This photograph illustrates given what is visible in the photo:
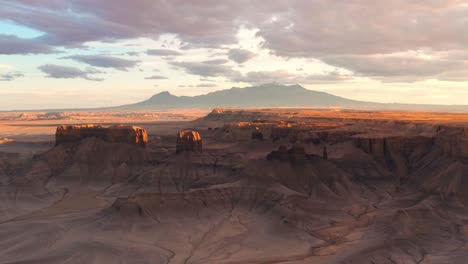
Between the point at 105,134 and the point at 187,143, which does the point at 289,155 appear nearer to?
the point at 187,143

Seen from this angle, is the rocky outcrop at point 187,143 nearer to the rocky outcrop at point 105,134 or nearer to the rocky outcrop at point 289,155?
the rocky outcrop at point 105,134

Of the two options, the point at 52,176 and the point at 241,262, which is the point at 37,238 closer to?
the point at 241,262

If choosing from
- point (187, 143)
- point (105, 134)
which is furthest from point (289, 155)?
point (105, 134)

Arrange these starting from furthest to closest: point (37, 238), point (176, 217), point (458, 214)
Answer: point (458, 214) < point (176, 217) < point (37, 238)

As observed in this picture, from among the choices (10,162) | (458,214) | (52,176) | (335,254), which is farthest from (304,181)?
(10,162)

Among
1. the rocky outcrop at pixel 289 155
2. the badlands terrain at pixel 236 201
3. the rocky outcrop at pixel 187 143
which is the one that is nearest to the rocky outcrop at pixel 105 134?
the badlands terrain at pixel 236 201

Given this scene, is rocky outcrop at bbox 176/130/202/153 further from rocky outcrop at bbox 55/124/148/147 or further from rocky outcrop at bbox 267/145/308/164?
rocky outcrop at bbox 267/145/308/164

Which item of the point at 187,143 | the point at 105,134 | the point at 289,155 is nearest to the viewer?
the point at 289,155
